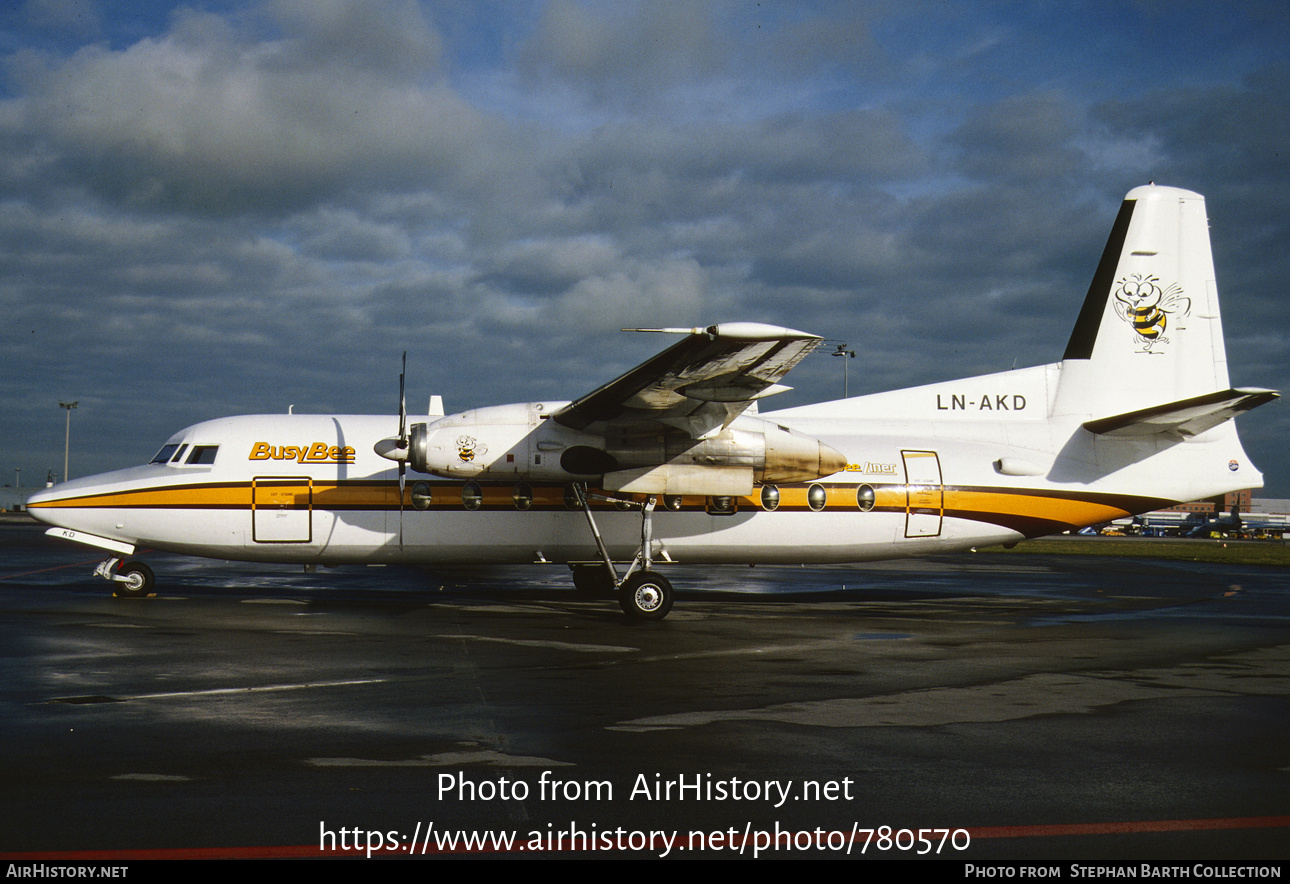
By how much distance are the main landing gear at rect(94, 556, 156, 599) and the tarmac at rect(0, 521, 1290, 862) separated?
145 cm

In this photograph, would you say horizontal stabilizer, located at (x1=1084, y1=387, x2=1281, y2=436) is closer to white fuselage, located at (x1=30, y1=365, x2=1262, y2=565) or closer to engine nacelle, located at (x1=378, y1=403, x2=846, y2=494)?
white fuselage, located at (x1=30, y1=365, x2=1262, y2=565)

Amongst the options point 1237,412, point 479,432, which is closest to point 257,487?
point 479,432

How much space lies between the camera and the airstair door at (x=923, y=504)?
1684 cm

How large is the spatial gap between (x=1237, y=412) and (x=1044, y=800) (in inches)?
489

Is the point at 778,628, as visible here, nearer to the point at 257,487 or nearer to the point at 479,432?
the point at 479,432

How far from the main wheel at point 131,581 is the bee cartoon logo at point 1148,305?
18.7 metres

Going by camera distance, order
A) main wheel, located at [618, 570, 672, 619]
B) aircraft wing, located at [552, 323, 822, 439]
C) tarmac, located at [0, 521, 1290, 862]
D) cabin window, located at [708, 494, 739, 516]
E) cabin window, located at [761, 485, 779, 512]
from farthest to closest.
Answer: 1. cabin window, located at [761, 485, 779, 512]
2. cabin window, located at [708, 494, 739, 516]
3. main wheel, located at [618, 570, 672, 619]
4. aircraft wing, located at [552, 323, 822, 439]
5. tarmac, located at [0, 521, 1290, 862]

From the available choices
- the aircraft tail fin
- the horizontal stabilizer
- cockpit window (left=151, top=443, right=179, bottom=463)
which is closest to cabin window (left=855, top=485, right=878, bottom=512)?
the aircraft tail fin

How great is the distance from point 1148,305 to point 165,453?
727 inches

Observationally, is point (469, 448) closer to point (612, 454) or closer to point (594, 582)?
point (612, 454)

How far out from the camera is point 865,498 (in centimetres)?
1677

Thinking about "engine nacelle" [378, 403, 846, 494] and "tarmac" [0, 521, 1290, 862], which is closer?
"tarmac" [0, 521, 1290, 862]

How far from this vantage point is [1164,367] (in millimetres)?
17891

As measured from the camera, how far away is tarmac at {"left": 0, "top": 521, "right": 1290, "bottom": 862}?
4.86 m
